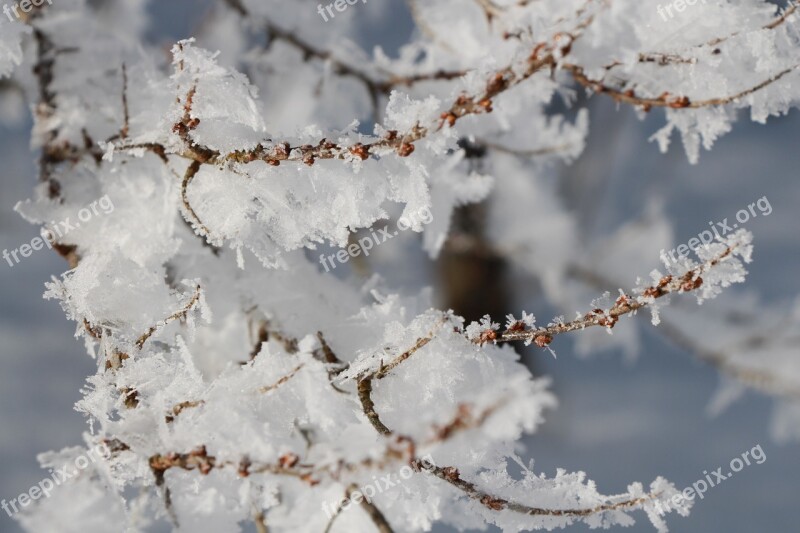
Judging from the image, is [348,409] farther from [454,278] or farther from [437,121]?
[454,278]

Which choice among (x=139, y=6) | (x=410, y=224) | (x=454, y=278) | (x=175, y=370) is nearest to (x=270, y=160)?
(x=410, y=224)

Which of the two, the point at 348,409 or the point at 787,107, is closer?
the point at 348,409

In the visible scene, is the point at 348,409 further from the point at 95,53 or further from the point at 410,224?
the point at 95,53

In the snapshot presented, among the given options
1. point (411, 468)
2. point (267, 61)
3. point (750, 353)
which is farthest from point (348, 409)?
point (750, 353)

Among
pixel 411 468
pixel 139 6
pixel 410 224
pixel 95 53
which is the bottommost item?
pixel 411 468

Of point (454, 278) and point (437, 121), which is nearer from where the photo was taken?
point (437, 121)

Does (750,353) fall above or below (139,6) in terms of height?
below

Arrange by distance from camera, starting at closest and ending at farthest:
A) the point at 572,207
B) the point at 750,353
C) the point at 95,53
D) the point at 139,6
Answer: the point at 95,53 < the point at 139,6 < the point at 750,353 < the point at 572,207

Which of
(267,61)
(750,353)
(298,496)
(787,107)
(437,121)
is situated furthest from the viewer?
(750,353)

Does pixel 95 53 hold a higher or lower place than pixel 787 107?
higher
